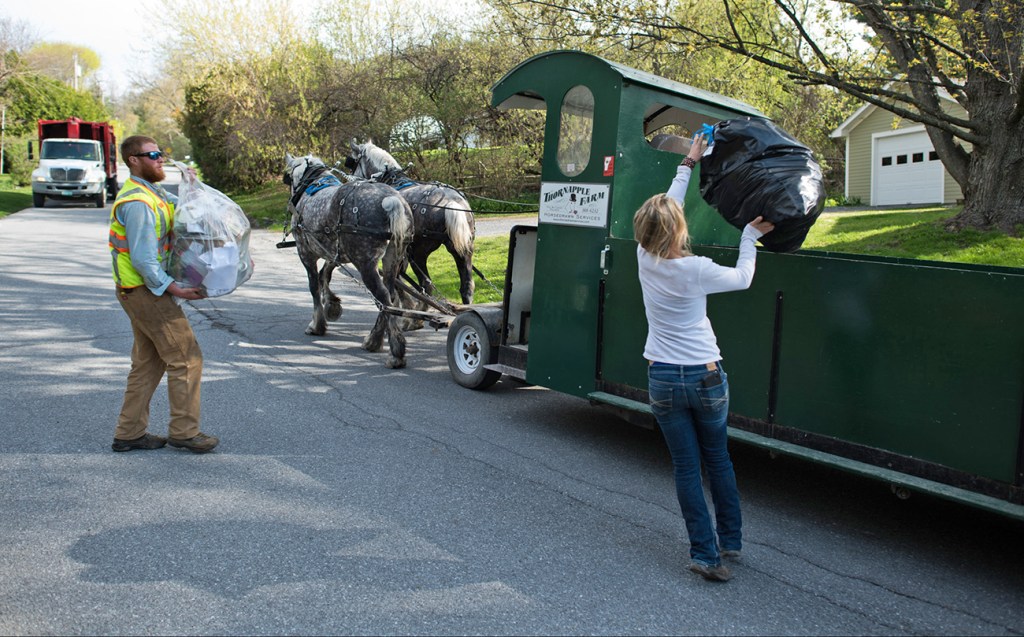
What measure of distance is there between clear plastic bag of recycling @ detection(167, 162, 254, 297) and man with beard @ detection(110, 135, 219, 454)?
77 mm

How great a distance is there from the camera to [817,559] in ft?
13.1

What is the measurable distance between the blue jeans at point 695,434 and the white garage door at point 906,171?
25.6 meters

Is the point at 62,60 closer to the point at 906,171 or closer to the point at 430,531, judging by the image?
the point at 906,171

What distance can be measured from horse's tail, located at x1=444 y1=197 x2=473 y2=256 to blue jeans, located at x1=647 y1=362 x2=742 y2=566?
227 inches

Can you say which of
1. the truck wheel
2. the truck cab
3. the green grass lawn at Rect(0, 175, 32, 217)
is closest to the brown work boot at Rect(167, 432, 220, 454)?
the truck wheel

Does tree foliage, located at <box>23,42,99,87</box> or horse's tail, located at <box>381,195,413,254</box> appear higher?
tree foliage, located at <box>23,42,99,87</box>

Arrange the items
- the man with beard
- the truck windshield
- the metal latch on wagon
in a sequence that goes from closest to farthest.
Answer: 1. the man with beard
2. the metal latch on wagon
3. the truck windshield

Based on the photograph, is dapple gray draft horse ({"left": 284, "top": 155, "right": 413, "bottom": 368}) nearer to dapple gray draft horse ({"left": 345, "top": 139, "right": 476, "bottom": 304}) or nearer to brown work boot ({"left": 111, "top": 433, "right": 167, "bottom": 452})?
dapple gray draft horse ({"left": 345, "top": 139, "right": 476, "bottom": 304})

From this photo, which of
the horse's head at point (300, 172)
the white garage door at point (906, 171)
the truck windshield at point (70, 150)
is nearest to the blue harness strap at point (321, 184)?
the horse's head at point (300, 172)

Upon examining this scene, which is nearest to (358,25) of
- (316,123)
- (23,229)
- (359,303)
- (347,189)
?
(316,123)

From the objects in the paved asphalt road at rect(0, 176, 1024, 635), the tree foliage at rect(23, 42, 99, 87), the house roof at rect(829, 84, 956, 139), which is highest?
the tree foliage at rect(23, 42, 99, 87)

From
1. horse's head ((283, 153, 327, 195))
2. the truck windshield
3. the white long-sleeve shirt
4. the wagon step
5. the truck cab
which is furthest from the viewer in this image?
the truck windshield

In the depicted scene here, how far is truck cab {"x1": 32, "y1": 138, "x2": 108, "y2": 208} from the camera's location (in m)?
30.3

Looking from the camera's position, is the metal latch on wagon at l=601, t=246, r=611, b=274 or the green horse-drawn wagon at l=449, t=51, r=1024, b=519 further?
the metal latch on wagon at l=601, t=246, r=611, b=274
